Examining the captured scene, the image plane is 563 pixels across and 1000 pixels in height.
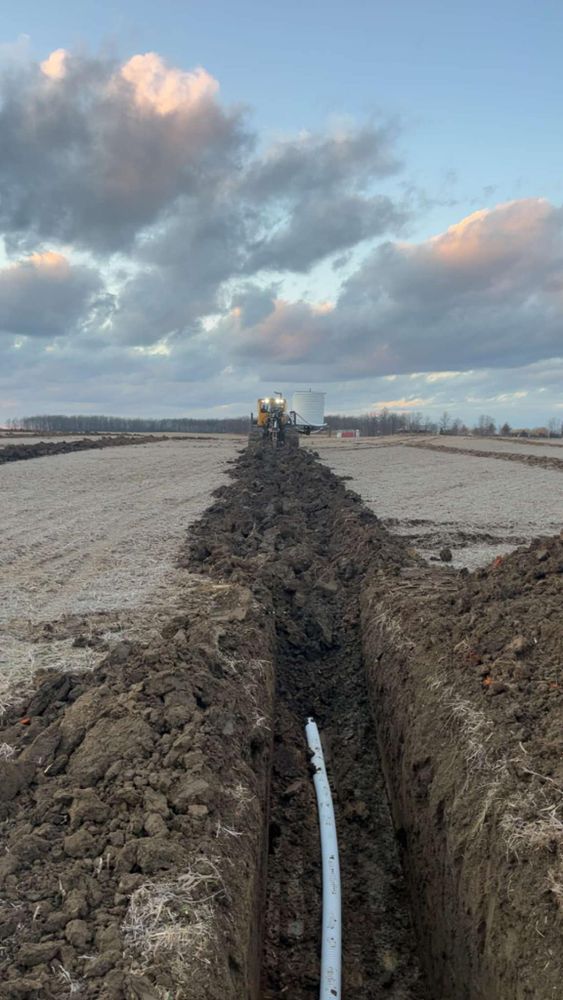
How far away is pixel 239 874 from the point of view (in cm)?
362

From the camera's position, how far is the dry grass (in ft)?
9.08

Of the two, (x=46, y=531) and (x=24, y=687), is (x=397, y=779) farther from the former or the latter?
(x=46, y=531)

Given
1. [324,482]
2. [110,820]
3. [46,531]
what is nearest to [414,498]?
[324,482]

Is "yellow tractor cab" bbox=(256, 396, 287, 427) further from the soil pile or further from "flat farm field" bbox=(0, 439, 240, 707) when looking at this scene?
the soil pile

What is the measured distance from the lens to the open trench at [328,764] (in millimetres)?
4492

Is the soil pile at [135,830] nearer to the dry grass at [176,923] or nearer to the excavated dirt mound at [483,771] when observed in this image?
the dry grass at [176,923]

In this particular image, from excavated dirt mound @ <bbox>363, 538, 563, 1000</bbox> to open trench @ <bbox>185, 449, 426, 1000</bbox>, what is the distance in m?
0.27

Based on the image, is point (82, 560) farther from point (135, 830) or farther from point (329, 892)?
point (135, 830)

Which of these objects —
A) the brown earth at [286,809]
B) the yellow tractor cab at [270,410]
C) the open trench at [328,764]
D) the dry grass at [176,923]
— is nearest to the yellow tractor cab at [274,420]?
the yellow tractor cab at [270,410]

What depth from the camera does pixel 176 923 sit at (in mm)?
2926

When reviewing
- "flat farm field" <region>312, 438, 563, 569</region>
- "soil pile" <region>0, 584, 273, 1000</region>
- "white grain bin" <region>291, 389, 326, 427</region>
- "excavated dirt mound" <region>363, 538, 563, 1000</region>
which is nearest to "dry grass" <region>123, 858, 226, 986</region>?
"soil pile" <region>0, 584, 273, 1000</region>

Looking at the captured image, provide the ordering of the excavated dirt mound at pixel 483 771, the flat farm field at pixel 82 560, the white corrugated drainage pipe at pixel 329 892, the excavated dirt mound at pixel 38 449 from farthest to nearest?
the excavated dirt mound at pixel 38 449, the flat farm field at pixel 82 560, the white corrugated drainage pipe at pixel 329 892, the excavated dirt mound at pixel 483 771

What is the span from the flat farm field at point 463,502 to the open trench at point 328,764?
180 cm

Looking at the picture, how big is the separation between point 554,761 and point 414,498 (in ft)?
54.7
